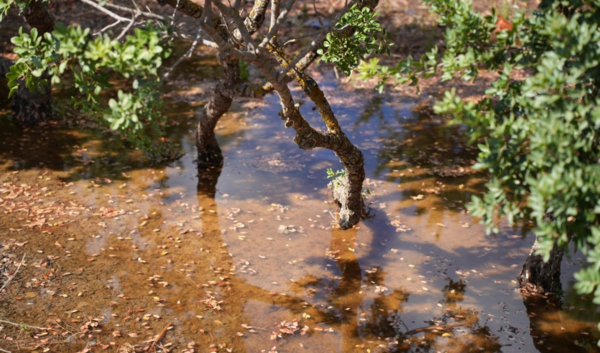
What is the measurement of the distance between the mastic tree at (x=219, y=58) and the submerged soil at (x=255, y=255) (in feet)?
2.85

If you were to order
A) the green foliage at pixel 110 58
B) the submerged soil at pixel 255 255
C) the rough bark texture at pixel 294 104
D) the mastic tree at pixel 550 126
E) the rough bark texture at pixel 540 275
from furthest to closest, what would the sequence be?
the rough bark texture at pixel 540 275, the rough bark texture at pixel 294 104, the submerged soil at pixel 255 255, the green foliage at pixel 110 58, the mastic tree at pixel 550 126

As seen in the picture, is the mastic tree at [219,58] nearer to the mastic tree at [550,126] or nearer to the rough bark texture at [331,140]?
the rough bark texture at [331,140]

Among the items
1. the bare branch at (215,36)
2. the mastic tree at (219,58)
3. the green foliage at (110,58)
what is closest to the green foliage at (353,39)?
the mastic tree at (219,58)

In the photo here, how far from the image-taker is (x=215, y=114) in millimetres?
10406

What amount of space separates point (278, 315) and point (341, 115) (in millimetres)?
7147

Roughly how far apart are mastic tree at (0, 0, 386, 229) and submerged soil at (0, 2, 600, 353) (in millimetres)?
868

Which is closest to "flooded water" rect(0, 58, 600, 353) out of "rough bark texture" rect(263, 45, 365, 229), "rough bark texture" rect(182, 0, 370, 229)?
"rough bark texture" rect(263, 45, 365, 229)

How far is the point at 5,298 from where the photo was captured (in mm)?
7508

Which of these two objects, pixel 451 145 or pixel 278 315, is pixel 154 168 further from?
pixel 451 145

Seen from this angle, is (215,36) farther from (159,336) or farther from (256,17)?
(159,336)

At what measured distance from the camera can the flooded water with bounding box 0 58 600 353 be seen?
289 inches

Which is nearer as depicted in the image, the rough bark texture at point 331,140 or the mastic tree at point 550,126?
the mastic tree at point 550,126

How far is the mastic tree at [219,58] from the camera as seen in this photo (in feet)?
14.6

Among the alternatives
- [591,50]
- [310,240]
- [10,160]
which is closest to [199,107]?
[10,160]
